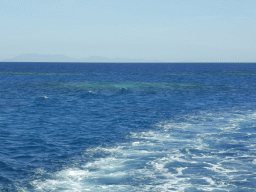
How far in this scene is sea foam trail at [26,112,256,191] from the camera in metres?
17.4

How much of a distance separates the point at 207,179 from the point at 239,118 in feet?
69.9

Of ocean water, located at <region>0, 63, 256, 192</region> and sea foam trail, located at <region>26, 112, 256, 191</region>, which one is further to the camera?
ocean water, located at <region>0, 63, 256, 192</region>

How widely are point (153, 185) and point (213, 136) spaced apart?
13.1 meters

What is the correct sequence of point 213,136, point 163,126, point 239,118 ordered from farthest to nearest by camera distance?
point 239,118 → point 163,126 → point 213,136

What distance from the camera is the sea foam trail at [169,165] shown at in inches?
685

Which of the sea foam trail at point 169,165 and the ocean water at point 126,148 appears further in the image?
the ocean water at point 126,148

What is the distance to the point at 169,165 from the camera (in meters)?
20.8

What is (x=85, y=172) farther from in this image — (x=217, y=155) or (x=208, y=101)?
(x=208, y=101)

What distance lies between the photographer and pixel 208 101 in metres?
52.7

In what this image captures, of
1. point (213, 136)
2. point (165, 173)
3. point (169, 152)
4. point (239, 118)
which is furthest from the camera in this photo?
point (239, 118)

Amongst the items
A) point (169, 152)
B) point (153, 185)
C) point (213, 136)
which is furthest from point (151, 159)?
point (213, 136)

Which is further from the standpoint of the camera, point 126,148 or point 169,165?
point 126,148

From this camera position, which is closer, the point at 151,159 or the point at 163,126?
the point at 151,159

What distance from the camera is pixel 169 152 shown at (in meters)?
23.7
